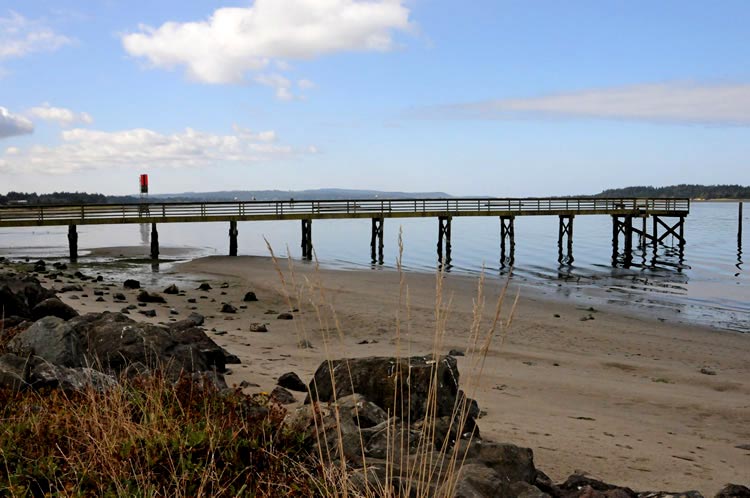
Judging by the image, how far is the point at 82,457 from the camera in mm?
4367

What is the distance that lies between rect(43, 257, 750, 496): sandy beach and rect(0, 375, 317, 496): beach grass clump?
0.97 meters

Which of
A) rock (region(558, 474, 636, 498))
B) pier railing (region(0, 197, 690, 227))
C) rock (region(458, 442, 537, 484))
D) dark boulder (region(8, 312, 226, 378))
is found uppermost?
pier railing (region(0, 197, 690, 227))

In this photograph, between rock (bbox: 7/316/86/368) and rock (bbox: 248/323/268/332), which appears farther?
rock (bbox: 248/323/268/332)

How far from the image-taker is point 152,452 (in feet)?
13.7

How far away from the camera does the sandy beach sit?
21.7 feet

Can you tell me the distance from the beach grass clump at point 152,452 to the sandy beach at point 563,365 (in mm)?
968

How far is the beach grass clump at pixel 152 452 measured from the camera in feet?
12.9

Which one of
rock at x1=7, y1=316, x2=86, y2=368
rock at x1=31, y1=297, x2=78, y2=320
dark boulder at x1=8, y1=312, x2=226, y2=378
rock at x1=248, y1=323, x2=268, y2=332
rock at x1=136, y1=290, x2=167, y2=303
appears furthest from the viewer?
rock at x1=136, y1=290, x2=167, y2=303

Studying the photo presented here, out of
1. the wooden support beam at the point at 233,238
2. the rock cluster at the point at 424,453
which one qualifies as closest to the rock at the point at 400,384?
the rock cluster at the point at 424,453

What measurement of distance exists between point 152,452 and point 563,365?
9757mm

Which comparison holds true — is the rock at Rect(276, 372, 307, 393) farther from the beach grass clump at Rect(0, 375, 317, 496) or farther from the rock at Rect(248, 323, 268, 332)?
the rock at Rect(248, 323, 268, 332)

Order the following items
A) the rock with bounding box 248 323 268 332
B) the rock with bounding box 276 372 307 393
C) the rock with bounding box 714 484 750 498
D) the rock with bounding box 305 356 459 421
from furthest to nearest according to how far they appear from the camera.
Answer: the rock with bounding box 248 323 268 332
the rock with bounding box 276 372 307 393
the rock with bounding box 305 356 459 421
the rock with bounding box 714 484 750 498

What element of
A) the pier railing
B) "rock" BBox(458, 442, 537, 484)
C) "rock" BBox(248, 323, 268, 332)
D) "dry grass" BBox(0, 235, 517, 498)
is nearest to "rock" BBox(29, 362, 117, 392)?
"dry grass" BBox(0, 235, 517, 498)

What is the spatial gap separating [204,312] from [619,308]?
13384 millimetres
